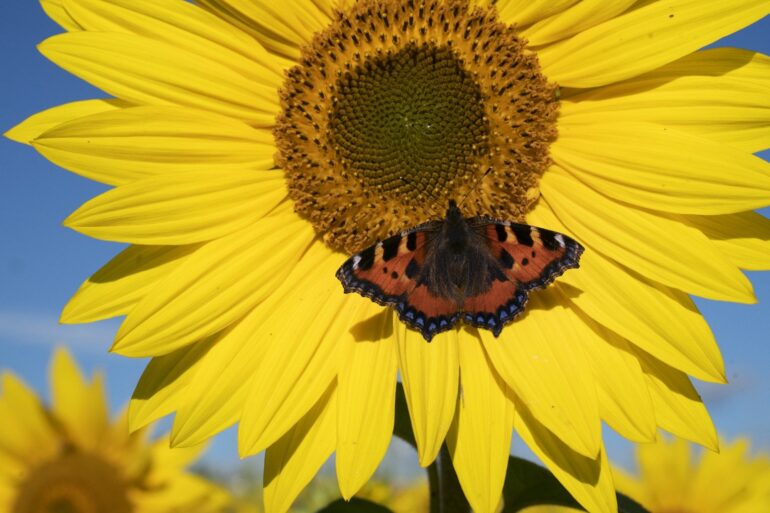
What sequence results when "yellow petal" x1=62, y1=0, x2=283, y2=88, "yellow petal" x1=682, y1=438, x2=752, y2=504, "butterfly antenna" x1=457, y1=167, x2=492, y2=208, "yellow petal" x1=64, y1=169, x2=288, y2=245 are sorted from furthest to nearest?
"yellow petal" x1=682, y1=438, x2=752, y2=504 < "butterfly antenna" x1=457, y1=167, x2=492, y2=208 < "yellow petal" x1=62, y1=0, x2=283, y2=88 < "yellow petal" x1=64, y1=169, x2=288, y2=245

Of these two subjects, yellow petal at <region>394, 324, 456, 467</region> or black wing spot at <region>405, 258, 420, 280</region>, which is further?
black wing spot at <region>405, 258, 420, 280</region>

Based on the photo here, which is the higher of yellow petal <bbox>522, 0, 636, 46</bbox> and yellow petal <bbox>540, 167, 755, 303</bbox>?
yellow petal <bbox>522, 0, 636, 46</bbox>

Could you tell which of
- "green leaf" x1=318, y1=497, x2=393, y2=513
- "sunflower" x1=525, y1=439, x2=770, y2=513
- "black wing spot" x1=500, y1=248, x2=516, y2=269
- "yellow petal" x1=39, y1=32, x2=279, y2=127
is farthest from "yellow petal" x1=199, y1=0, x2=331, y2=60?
"sunflower" x1=525, y1=439, x2=770, y2=513

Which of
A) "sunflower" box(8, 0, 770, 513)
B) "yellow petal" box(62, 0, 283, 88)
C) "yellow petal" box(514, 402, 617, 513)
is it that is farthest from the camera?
"yellow petal" box(62, 0, 283, 88)

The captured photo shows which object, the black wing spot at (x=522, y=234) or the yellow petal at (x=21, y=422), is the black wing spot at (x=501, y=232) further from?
the yellow petal at (x=21, y=422)

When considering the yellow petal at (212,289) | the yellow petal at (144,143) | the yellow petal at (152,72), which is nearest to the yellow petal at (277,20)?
the yellow petal at (152,72)

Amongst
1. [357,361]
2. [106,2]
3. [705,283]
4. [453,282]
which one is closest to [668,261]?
[705,283]

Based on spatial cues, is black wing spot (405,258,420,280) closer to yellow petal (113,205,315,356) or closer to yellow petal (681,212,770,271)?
yellow petal (113,205,315,356)
